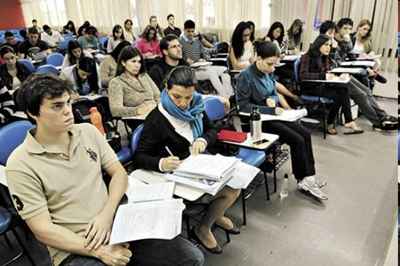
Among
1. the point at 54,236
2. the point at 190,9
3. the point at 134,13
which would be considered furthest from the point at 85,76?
the point at 134,13

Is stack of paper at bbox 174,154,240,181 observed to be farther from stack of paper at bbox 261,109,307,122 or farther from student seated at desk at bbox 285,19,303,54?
student seated at desk at bbox 285,19,303,54

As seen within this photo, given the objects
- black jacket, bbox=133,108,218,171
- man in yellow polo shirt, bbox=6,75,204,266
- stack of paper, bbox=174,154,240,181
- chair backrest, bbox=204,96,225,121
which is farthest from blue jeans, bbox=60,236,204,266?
chair backrest, bbox=204,96,225,121

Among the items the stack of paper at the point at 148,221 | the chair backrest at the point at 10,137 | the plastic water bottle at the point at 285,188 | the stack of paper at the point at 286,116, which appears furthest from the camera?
the plastic water bottle at the point at 285,188

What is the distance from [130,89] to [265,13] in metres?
4.13

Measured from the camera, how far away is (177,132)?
5.90 feet

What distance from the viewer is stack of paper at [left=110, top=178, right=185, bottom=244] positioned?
3.86ft

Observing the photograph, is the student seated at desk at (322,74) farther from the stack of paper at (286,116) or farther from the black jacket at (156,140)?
the black jacket at (156,140)

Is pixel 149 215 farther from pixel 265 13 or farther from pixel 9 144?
pixel 265 13

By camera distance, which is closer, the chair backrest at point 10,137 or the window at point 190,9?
the chair backrest at point 10,137

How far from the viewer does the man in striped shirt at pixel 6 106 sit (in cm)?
275

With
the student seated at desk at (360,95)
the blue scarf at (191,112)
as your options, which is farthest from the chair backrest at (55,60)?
the blue scarf at (191,112)

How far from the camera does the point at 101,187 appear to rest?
4.66 feet

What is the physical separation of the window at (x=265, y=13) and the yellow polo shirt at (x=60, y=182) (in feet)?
17.4

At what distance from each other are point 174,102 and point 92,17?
857 cm
